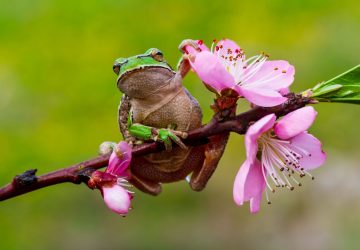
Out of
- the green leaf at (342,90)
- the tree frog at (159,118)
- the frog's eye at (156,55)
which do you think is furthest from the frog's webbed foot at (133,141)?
the green leaf at (342,90)

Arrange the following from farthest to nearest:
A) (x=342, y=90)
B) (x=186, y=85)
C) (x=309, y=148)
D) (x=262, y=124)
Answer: (x=186, y=85) < (x=309, y=148) < (x=342, y=90) < (x=262, y=124)

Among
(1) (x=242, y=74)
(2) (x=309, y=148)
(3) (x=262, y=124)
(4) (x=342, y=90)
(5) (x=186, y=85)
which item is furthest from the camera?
(5) (x=186, y=85)

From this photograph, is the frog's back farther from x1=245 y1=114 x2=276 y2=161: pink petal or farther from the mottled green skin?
x1=245 y1=114 x2=276 y2=161: pink petal

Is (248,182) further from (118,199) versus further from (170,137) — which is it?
(118,199)

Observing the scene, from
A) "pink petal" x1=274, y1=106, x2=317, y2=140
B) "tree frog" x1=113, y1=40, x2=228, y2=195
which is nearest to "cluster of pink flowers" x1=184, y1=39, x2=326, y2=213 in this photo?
"pink petal" x1=274, y1=106, x2=317, y2=140

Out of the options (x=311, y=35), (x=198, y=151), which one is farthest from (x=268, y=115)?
(x=311, y=35)

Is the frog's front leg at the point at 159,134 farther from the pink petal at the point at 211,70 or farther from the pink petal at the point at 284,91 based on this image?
the pink petal at the point at 284,91

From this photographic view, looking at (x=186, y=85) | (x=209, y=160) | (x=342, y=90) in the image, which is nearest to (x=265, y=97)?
(x=342, y=90)
